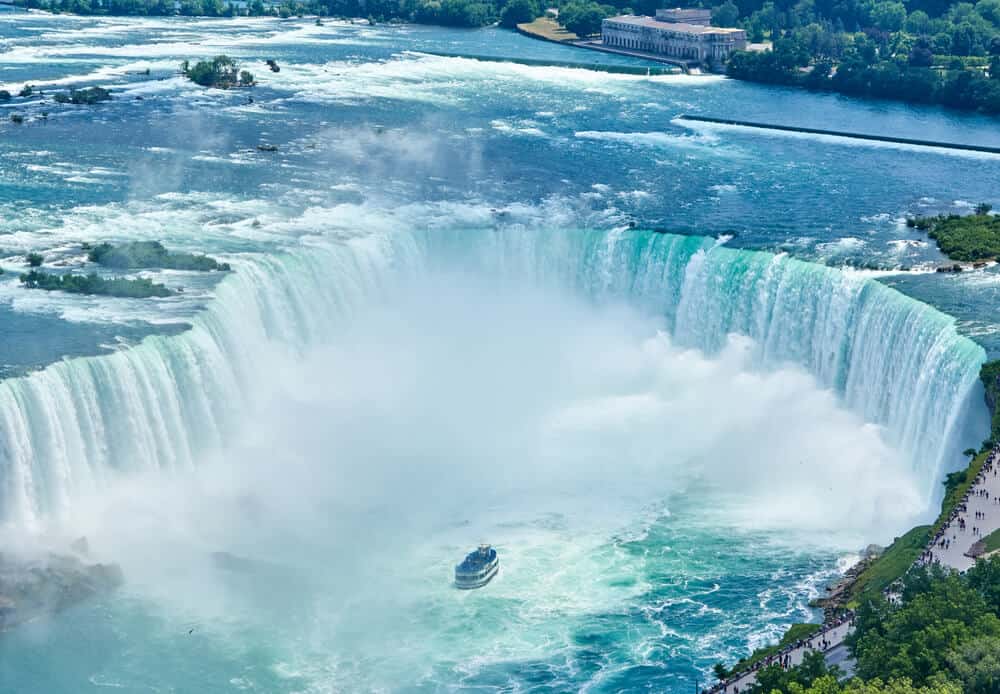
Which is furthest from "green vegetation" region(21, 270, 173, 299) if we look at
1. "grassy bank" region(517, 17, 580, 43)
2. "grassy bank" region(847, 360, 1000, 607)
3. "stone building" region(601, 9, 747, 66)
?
"grassy bank" region(517, 17, 580, 43)

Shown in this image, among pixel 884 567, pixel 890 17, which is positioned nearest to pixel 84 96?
pixel 884 567

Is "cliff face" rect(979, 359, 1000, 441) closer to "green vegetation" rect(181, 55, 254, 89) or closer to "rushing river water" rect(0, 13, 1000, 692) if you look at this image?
"rushing river water" rect(0, 13, 1000, 692)

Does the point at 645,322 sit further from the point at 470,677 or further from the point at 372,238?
the point at 470,677

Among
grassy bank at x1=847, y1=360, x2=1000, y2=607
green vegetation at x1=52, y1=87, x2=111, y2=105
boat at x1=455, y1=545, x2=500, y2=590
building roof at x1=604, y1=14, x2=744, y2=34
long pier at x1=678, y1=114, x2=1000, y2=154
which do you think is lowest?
Result: boat at x1=455, y1=545, x2=500, y2=590

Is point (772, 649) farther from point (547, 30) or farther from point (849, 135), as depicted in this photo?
point (547, 30)

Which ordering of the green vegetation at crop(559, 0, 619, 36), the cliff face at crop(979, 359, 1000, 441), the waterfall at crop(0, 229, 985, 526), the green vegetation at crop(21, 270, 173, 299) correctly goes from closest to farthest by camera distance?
the waterfall at crop(0, 229, 985, 526)
the cliff face at crop(979, 359, 1000, 441)
the green vegetation at crop(21, 270, 173, 299)
the green vegetation at crop(559, 0, 619, 36)

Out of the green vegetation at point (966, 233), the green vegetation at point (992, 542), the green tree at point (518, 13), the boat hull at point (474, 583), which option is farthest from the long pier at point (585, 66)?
the green vegetation at point (992, 542)

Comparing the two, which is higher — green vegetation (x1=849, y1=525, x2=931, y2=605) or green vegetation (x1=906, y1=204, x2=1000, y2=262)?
green vegetation (x1=906, y1=204, x2=1000, y2=262)

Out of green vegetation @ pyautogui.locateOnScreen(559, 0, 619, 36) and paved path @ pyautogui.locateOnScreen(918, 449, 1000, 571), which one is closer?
paved path @ pyautogui.locateOnScreen(918, 449, 1000, 571)
